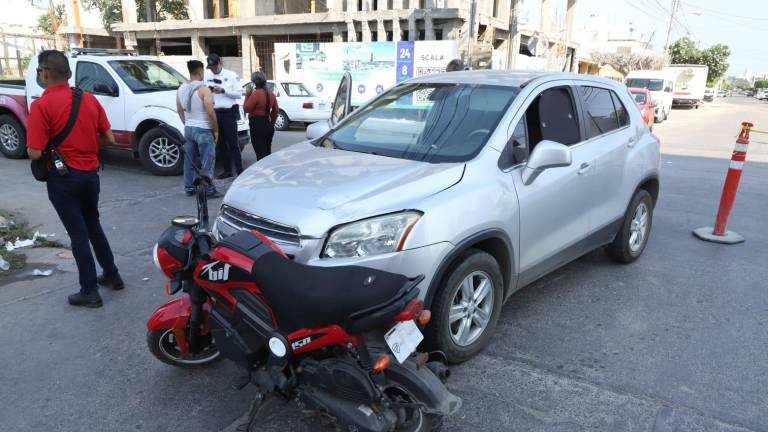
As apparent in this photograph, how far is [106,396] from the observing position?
3.24m

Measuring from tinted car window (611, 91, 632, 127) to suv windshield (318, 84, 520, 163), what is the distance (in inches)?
62.2

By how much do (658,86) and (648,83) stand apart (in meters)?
0.62

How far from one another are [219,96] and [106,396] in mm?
6140

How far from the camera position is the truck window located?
926 cm

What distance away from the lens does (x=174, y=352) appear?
11.4ft

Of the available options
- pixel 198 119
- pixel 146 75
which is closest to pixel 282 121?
pixel 146 75

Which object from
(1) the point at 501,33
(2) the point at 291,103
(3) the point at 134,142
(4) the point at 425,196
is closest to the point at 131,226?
(3) the point at 134,142

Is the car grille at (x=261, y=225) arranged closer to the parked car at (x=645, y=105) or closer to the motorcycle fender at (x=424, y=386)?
the motorcycle fender at (x=424, y=386)

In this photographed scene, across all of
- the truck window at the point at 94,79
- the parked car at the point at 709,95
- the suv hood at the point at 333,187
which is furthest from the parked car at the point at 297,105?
the parked car at the point at 709,95

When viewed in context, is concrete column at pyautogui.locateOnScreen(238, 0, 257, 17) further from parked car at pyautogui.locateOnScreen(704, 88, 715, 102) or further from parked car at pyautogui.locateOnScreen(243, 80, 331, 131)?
parked car at pyautogui.locateOnScreen(704, 88, 715, 102)

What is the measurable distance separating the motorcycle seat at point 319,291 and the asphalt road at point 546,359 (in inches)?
34.1

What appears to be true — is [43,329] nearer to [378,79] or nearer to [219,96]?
[219,96]

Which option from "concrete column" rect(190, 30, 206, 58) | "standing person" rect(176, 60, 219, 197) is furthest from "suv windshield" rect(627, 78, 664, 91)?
"standing person" rect(176, 60, 219, 197)

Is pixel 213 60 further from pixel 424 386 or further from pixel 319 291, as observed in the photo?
pixel 424 386
